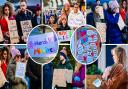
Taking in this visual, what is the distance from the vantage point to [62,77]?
2.41 metres

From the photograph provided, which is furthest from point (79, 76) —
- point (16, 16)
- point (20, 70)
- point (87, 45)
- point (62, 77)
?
point (16, 16)

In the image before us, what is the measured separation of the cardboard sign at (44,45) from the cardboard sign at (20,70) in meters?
0.14

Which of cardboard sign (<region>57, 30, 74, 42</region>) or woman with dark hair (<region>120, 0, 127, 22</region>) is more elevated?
woman with dark hair (<region>120, 0, 127, 22</region>)

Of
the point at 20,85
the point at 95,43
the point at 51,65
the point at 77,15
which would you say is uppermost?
the point at 77,15

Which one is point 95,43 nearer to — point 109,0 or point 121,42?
point 121,42

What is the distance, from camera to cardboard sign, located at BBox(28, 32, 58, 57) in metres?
2.41

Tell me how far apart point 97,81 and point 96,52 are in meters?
0.25

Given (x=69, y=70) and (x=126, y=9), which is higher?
(x=126, y=9)

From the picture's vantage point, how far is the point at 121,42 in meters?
2.40

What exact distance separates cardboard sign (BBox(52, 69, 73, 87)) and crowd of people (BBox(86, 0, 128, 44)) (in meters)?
0.43

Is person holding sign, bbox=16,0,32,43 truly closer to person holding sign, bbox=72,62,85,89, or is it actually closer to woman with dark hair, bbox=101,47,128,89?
person holding sign, bbox=72,62,85,89

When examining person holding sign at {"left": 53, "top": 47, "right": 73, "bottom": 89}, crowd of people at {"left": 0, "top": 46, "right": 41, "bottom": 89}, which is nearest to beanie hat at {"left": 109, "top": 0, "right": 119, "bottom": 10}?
person holding sign at {"left": 53, "top": 47, "right": 73, "bottom": 89}

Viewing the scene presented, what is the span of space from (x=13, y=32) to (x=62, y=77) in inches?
22.6

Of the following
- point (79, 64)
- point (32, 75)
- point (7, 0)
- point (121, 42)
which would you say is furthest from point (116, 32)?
point (7, 0)
